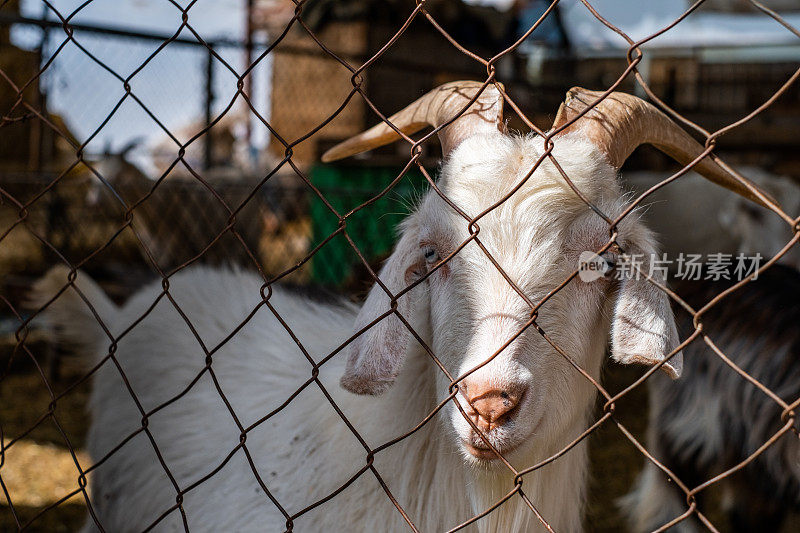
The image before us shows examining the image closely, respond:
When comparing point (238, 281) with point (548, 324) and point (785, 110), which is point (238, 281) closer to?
point (548, 324)

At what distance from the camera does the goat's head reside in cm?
137

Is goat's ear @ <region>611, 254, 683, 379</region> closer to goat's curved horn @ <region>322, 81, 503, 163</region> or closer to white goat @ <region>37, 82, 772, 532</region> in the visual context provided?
white goat @ <region>37, 82, 772, 532</region>

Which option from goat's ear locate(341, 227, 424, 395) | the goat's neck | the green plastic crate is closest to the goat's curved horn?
goat's ear locate(341, 227, 424, 395)

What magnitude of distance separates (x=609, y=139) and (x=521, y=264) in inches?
15.0

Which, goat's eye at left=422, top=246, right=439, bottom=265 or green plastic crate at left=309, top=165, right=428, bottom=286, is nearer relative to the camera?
goat's eye at left=422, top=246, right=439, bottom=265

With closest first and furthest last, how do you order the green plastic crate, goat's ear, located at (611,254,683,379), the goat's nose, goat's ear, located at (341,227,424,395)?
the goat's nose
goat's ear, located at (611,254,683,379)
goat's ear, located at (341,227,424,395)
the green plastic crate

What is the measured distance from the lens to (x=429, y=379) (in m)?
1.79

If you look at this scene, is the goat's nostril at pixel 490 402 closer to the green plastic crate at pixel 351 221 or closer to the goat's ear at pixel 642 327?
the goat's ear at pixel 642 327

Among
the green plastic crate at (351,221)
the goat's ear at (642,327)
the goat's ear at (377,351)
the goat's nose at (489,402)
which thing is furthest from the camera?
the green plastic crate at (351,221)

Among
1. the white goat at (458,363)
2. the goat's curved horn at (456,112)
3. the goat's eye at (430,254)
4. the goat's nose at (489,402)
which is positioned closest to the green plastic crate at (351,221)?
the white goat at (458,363)

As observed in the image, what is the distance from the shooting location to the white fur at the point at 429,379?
4.73 ft

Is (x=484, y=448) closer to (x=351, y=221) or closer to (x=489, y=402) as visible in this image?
(x=489, y=402)

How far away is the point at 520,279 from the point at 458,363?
23cm

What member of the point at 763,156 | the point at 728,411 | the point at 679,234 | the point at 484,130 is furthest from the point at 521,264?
the point at 763,156
